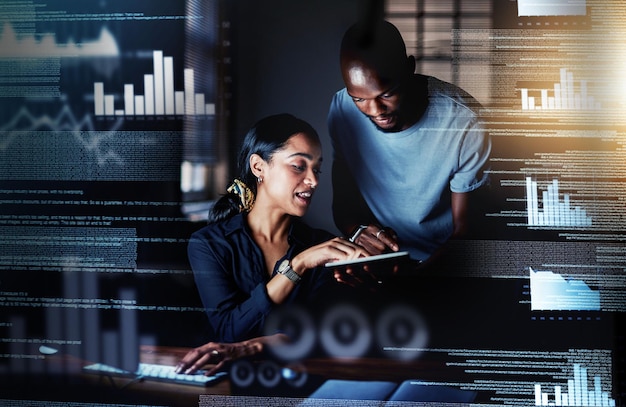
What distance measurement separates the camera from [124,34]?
1.89 metres

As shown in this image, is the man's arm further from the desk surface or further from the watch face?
the watch face

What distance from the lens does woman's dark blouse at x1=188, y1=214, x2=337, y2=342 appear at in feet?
5.99

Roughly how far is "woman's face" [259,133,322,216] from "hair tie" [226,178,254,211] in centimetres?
7

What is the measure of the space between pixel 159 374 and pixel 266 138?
834 millimetres

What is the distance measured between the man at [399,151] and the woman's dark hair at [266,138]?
11cm

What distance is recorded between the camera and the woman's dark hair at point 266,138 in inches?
71.7

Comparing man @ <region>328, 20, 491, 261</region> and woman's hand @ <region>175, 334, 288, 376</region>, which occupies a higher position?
man @ <region>328, 20, 491, 261</region>

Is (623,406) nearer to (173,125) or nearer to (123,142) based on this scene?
(173,125)

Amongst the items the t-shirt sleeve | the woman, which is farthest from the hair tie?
the t-shirt sleeve

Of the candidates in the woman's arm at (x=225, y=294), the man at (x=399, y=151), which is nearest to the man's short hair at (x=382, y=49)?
the man at (x=399, y=151)
